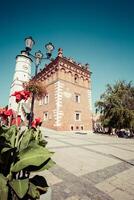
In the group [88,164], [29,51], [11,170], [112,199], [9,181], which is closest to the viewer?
[9,181]

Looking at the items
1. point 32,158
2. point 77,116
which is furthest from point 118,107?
point 32,158

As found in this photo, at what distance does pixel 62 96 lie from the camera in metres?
25.0

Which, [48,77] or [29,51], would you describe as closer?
[29,51]

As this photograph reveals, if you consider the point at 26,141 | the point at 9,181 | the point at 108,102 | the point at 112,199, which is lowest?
the point at 112,199

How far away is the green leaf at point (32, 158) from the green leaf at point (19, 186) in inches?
6.1

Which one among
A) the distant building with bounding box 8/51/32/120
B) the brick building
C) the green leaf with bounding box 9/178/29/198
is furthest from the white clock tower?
the green leaf with bounding box 9/178/29/198

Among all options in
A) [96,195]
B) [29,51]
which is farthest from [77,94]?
[96,195]

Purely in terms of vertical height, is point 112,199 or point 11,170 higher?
Result: point 11,170

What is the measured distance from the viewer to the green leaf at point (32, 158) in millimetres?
1937

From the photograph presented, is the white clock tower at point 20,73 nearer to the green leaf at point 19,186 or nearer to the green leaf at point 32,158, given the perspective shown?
the green leaf at point 32,158

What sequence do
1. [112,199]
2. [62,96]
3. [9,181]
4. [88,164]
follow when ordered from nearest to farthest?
[9,181] < [112,199] < [88,164] < [62,96]

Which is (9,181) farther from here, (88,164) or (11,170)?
(88,164)

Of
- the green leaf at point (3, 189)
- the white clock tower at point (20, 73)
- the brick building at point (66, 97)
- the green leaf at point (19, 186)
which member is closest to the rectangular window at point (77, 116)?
the brick building at point (66, 97)

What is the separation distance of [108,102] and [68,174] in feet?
73.7
